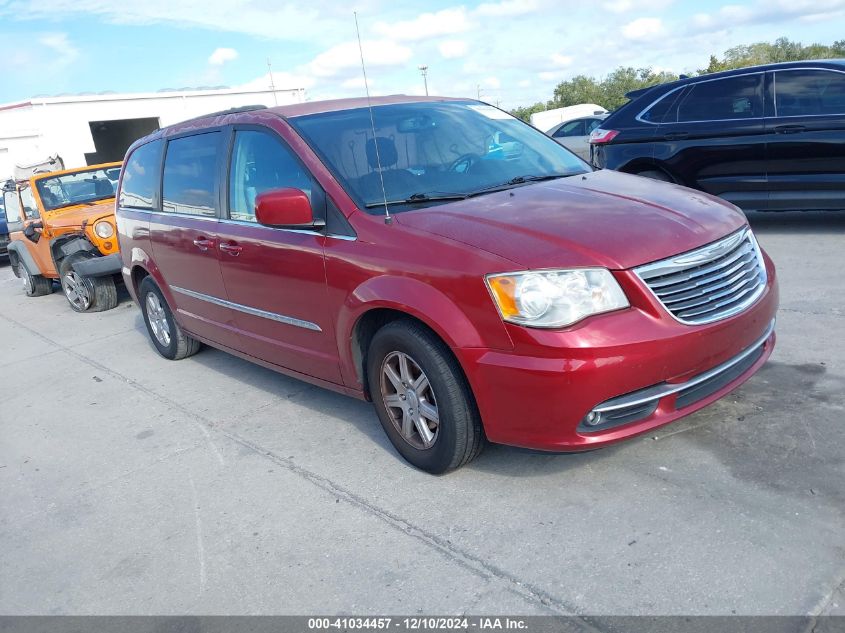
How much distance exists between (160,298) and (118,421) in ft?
4.31

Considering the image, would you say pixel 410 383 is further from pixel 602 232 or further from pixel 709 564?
pixel 709 564

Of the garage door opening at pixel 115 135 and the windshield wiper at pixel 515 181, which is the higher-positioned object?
the garage door opening at pixel 115 135

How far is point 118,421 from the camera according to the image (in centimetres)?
484

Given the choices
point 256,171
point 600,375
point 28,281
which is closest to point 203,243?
point 256,171

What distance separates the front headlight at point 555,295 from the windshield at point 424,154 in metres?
0.90

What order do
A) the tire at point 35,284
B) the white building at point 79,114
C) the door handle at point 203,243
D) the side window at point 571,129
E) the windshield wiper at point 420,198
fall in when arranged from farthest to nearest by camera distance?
the white building at point 79,114, the side window at point 571,129, the tire at point 35,284, the door handle at point 203,243, the windshield wiper at point 420,198

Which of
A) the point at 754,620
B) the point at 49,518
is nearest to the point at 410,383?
the point at 754,620

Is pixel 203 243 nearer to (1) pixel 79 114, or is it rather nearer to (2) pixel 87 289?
(2) pixel 87 289

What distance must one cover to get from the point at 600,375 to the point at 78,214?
8219mm

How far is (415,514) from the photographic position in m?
3.20

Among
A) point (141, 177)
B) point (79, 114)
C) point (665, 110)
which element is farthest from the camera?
point (79, 114)

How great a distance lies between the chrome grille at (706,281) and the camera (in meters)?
2.94

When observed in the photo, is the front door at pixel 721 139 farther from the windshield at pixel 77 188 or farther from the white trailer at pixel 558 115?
the white trailer at pixel 558 115

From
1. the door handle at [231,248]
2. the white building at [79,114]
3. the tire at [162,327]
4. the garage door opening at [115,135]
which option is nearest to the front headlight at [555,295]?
the door handle at [231,248]
